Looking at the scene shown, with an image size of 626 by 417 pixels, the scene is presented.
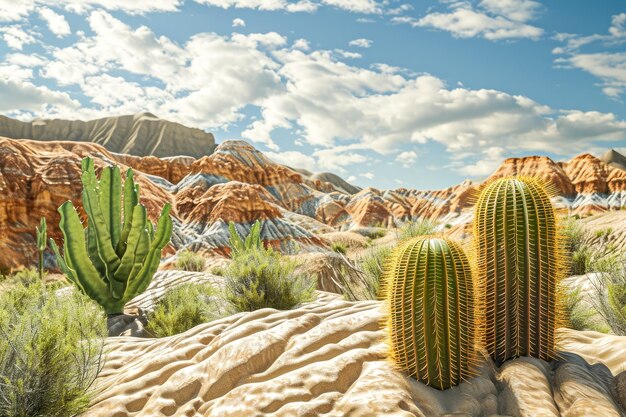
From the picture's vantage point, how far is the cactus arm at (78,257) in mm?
7453

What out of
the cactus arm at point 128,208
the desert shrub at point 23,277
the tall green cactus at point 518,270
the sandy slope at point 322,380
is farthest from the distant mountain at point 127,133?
the tall green cactus at point 518,270

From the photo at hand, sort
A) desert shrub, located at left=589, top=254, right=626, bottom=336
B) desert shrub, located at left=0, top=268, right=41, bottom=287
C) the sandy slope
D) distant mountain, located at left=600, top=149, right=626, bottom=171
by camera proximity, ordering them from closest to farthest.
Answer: the sandy slope
desert shrub, located at left=589, top=254, right=626, bottom=336
desert shrub, located at left=0, top=268, right=41, bottom=287
distant mountain, located at left=600, top=149, right=626, bottom=171

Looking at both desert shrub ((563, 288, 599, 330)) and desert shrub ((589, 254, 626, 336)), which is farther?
desert shrub ((563, 288, 599, 330))

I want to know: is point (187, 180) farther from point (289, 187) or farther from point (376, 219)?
point (376, 219)

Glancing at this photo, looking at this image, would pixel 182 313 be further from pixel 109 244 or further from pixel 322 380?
pixel 322 380

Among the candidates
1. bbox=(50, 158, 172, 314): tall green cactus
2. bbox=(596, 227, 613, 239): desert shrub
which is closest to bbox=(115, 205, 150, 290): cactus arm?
bbox=(50, 158, 172, 314): tall green cactus

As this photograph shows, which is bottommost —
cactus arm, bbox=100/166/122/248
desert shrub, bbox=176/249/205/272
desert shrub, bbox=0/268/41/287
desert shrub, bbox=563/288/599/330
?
desert shrub, bbox=176/249/205/272

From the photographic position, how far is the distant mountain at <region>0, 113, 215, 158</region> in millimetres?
102562

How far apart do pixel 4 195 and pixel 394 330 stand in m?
27.4

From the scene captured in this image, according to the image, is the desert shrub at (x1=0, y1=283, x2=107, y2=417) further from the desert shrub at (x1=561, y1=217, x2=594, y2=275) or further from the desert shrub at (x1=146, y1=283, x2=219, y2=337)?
the desert shrub at (x1=561, y1=217, x2=594, y2=275)

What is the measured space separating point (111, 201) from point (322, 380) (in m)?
6.00

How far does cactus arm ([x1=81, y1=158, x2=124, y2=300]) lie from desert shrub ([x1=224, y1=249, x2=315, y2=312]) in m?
1.99

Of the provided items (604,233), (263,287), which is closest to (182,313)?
(263,287)

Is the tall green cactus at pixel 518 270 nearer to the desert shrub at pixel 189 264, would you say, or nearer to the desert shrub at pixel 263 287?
the desert shrub at pixel 263 287
